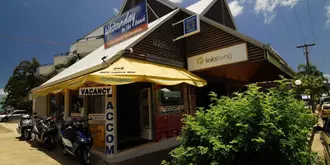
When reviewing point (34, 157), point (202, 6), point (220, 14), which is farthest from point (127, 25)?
point (220, 14)

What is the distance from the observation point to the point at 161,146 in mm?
7742

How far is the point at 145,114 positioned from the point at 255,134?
632 cm

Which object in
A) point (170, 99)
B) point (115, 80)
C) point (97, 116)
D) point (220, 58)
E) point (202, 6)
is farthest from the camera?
point (202, 6)

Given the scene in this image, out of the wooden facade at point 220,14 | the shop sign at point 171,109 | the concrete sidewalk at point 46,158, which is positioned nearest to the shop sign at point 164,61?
the shop sign at point 171,109

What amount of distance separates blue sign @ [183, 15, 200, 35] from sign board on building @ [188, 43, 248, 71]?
1.09 m

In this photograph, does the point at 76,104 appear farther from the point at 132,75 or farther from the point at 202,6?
the point at 202,6

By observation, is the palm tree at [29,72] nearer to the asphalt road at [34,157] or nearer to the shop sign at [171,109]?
the asphalt road at [34,157]

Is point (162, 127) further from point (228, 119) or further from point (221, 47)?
point (228, 119)

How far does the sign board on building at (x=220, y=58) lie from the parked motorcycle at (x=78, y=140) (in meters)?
4.96

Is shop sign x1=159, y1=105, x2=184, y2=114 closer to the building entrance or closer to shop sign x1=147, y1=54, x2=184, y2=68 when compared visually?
the building entrance

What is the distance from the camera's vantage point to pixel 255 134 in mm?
2688

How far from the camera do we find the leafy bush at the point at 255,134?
262 cm

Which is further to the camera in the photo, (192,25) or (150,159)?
(192,25)

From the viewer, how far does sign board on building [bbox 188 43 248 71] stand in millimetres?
7457
